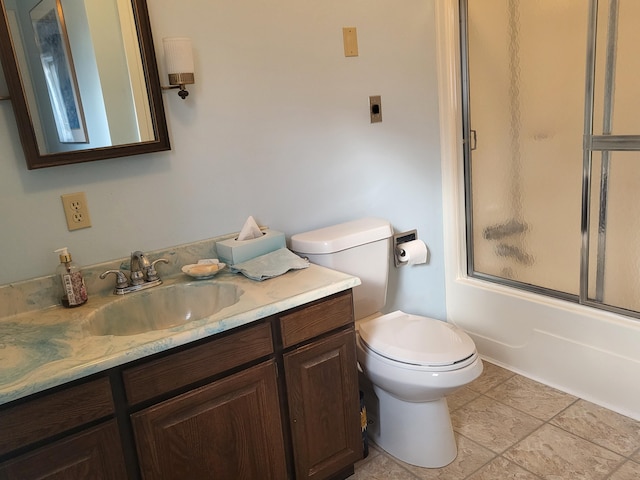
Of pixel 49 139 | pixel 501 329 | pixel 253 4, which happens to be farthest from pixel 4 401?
pixel 501 329

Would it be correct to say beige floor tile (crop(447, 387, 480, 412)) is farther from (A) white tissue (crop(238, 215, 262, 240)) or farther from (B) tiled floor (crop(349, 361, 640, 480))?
(A) white tissue (crop(238, 215, 262, 240))

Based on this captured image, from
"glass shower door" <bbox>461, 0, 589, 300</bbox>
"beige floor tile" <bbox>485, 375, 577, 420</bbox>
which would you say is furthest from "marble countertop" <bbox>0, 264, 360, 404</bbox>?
"glass shower door" <bbox>461, 0, 589, 300</bbox>

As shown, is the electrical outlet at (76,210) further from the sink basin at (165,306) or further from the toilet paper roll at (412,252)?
the toilet paper roll at (412,252)

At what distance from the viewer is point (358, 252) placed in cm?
202

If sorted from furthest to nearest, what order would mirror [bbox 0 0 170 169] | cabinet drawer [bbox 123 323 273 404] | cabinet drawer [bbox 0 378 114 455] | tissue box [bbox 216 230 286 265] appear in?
tissue box [bbox 216 230 286 265] < mirror [bbox 0 0 170 169] < cabinet drawer [bbox 123 323 273 404] < cabinet drawer [bbox 0 378 114 455]

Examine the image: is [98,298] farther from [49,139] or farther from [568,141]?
[568,141]

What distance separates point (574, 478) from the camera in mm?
1776

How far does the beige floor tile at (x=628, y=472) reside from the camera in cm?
175

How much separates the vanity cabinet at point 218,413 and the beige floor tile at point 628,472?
2.86ft

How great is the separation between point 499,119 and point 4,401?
2228 millimetres

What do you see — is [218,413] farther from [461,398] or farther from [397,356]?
[461,398]

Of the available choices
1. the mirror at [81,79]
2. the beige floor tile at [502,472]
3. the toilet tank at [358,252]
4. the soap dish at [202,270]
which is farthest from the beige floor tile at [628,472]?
the mirror at [81,79]

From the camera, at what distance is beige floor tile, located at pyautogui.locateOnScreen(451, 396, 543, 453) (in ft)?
6.59

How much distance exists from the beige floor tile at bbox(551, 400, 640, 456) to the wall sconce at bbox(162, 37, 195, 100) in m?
1.89
